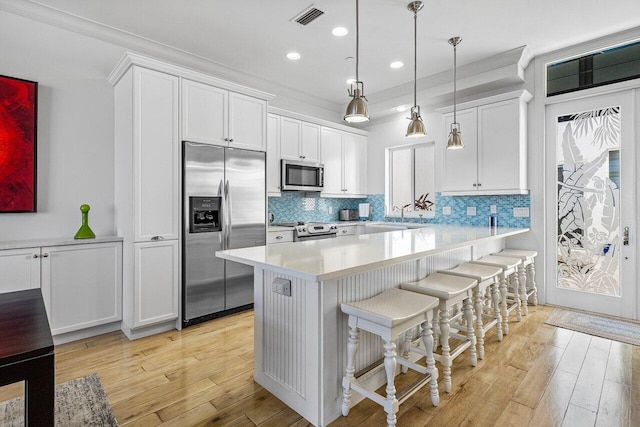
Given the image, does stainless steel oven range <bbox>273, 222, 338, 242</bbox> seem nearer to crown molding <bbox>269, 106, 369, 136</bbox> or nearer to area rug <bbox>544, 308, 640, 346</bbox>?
crown molding <bbox>269, 106, 369, 136</bbox>

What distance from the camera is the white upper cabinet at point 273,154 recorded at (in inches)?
169

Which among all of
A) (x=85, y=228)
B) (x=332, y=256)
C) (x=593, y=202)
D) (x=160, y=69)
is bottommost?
(x=332, y=256)

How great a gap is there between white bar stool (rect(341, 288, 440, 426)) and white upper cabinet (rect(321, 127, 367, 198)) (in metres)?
3.29

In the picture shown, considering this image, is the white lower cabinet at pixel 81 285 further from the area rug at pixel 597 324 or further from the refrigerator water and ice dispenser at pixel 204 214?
the area rug at pixel 597 324

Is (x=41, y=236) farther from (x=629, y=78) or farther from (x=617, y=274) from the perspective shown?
(x=629, y=78)

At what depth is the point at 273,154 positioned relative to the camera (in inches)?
172

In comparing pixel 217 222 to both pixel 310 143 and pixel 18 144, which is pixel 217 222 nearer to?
pixel 18 144

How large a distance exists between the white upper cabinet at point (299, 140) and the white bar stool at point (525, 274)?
2791mm

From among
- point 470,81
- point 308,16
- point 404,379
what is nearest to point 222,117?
point 308,16

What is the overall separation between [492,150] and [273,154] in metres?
2.74

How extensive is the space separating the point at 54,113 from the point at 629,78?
18.3 feet

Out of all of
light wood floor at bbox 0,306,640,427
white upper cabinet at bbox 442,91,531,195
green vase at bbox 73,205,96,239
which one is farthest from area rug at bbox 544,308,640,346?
green vase at bbox 73,205,96,239

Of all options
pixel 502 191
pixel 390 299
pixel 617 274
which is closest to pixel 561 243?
pixel 617 274

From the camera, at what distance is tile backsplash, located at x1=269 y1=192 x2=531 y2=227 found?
13.3ft
